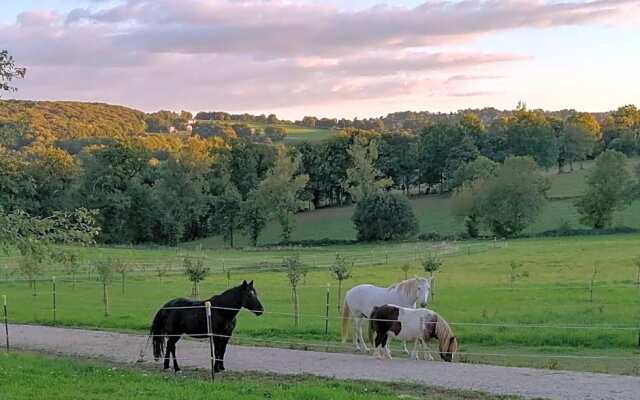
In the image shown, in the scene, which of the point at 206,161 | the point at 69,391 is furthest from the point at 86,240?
the point at 206,161

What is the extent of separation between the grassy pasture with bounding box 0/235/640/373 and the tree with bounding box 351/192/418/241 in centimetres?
1581

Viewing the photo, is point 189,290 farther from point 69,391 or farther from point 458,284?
point 69,391

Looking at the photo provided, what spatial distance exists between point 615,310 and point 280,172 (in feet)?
192

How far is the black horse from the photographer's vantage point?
47.8 feet

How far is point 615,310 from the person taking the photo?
2355 centimetres

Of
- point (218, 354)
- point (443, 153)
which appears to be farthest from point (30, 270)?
point (443, 153)

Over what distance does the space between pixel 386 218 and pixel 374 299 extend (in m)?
55.4

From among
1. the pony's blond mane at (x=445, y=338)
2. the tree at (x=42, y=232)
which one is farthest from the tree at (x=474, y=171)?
the tree at (x=42, y=232)

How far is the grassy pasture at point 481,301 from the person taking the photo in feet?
59.8

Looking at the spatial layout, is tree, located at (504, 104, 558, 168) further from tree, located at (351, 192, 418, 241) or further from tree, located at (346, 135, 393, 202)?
tree, located at (351, 192, 418, 241)

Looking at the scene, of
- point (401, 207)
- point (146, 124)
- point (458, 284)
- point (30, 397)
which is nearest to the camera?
point (30, 397)

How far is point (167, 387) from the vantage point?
11312 millimetres

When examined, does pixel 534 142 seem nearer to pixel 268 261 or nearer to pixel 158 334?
pixel 268 261

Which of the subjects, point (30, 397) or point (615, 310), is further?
point (615, 310)
